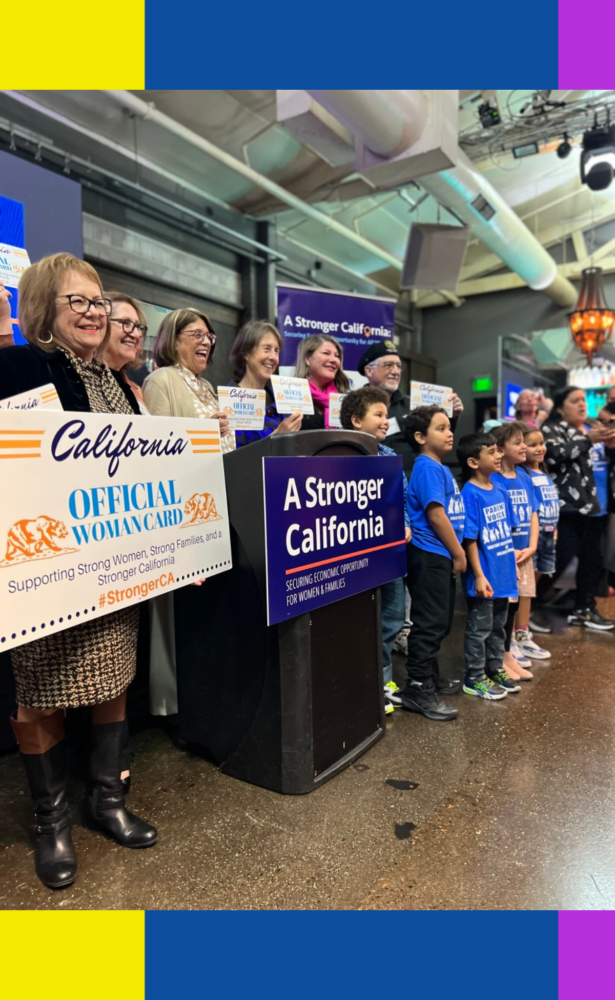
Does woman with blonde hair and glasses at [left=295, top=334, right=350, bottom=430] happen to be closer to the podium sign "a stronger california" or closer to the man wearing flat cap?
the man wearing flat cap

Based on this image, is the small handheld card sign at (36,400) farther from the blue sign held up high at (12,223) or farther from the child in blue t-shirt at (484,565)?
the child in blue t-shirt at (484,565)

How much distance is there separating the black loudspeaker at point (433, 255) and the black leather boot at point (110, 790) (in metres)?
5.48

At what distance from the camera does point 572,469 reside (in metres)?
3.88

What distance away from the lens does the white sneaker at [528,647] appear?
3170 millimetres

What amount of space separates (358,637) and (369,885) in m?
0.77

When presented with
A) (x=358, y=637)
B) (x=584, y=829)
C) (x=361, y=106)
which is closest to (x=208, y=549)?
(x=358, y=637)

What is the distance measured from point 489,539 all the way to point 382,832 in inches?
54.2

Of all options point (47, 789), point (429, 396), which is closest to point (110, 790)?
point (47, 789)

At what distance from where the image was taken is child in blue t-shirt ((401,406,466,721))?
7.87 feet

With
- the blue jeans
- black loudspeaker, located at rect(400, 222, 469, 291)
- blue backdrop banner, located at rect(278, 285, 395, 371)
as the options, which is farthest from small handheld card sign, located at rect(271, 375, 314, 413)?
black loudspeaker, located at rect(400, 222, 469, 291)

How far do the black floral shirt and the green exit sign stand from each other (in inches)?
220

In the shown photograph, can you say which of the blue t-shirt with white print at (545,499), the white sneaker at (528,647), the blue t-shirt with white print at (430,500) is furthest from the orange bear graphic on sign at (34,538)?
the blue t-shirt with white print at (545,499)

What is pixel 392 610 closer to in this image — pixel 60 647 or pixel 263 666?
pixel 263 666

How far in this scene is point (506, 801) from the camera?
5.90 feet
